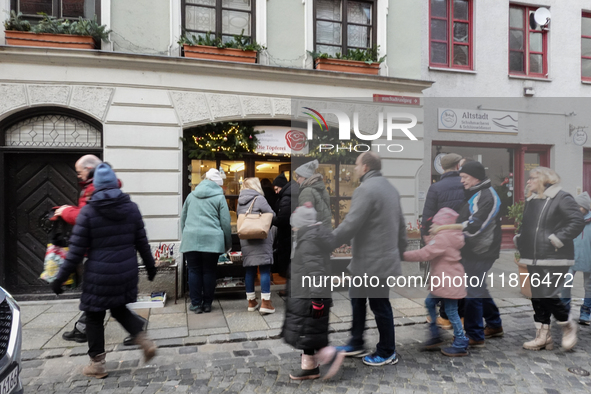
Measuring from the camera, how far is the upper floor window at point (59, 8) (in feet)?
21.4

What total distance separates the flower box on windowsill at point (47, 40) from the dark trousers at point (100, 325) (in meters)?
4.61

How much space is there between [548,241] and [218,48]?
5.65 metres

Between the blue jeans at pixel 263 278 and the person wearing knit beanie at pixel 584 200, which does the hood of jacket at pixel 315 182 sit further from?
the person wearing knit beanie at pixel 584 200

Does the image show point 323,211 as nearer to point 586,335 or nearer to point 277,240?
point 277,240

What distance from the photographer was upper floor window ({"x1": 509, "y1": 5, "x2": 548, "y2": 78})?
32.3ft

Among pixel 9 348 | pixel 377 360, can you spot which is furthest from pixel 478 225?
pixel 9 348

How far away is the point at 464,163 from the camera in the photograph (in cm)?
407

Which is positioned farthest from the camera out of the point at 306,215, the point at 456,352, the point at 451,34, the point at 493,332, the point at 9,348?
the point at 451,34

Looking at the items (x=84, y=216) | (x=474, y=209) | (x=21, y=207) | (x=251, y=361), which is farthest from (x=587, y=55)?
(x=21, y=207)

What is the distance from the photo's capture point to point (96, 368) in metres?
3.65

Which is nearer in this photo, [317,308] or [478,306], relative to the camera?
[317,308]

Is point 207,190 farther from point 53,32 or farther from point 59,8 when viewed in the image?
point 59,8

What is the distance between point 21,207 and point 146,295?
2.50 m

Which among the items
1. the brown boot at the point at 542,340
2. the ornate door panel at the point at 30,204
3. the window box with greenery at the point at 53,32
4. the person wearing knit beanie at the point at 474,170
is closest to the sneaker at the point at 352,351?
the brown boot at the point at 542,340
